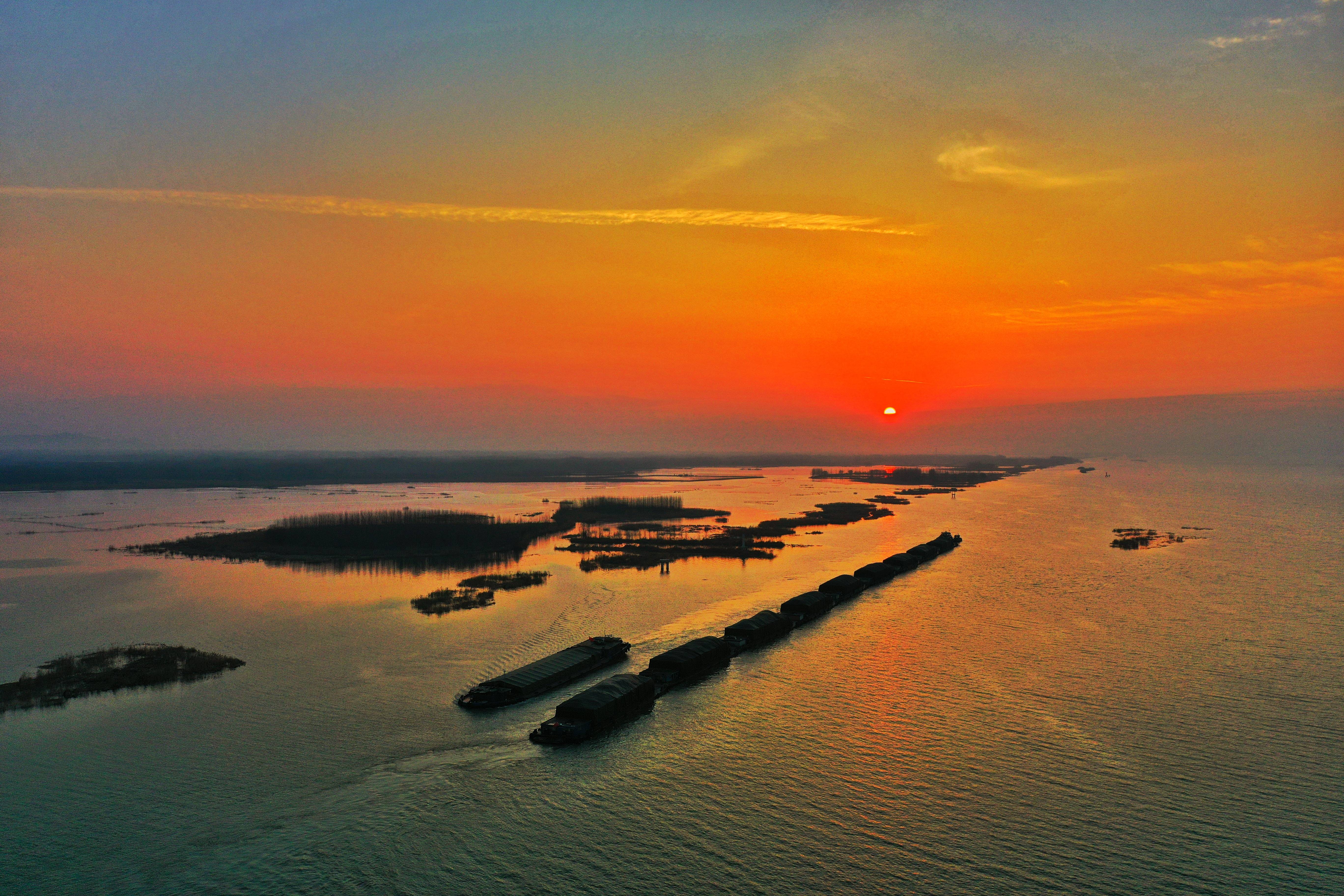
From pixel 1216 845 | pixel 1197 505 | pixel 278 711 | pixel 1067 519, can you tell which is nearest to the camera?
pixel 1216 845

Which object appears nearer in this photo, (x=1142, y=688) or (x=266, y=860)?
(x=266, y=860)

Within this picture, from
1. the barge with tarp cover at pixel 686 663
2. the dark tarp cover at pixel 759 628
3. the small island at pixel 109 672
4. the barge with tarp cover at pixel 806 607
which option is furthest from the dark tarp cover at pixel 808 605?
the small island at pixel 109 672

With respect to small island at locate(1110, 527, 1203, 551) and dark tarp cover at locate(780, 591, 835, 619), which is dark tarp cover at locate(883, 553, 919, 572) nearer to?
dark tarp cover at locate(780, 591, 835, 619)

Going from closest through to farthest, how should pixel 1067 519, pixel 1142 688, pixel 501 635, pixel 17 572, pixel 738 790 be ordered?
pixel 738 790
pixel 1142 688
pixel 501 635
pixel 17 572
pixel 1067 519

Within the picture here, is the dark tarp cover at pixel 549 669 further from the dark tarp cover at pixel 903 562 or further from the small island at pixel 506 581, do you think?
the dark tarp cover at pixel 903 562

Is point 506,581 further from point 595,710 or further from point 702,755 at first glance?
point 702,755

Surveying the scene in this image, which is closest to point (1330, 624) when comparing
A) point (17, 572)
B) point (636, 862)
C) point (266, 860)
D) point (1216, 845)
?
point (1216, 845)

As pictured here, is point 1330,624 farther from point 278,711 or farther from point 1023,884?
point 278,711

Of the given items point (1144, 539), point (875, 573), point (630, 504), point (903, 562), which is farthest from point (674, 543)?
point (1144, 539)
